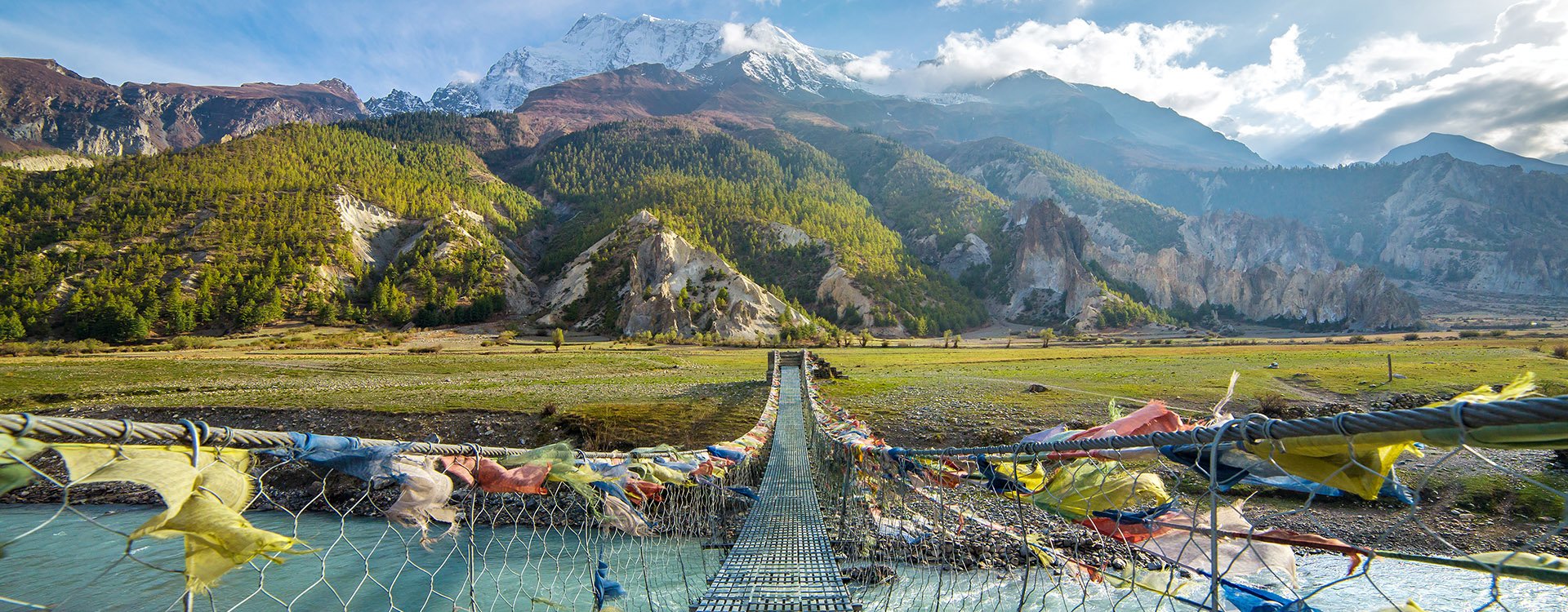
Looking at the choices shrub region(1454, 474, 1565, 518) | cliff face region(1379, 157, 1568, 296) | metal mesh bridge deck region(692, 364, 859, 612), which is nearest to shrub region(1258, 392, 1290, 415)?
shrub region(1454, 474, 1565, 518)

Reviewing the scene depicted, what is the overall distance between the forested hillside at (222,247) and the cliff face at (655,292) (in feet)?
37.4

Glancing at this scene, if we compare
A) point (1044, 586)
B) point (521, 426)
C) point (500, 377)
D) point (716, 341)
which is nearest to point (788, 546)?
point (1044, 586)

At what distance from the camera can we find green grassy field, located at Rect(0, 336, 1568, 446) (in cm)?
2039

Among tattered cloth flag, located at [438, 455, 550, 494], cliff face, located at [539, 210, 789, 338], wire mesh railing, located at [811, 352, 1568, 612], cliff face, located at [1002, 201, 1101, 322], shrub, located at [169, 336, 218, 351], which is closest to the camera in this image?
wire mesh railing, located at [811, 352, 1568, 612]

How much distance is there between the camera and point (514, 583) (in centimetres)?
Result: 883

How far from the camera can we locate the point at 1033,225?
116062 mm

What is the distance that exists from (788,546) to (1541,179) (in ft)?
833

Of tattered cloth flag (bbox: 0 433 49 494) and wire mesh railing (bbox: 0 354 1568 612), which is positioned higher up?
tattered cloth flag (bbox: 0 433 49 494)

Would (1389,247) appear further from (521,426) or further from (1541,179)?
(521,426)

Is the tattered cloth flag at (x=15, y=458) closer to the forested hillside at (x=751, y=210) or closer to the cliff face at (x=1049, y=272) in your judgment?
the forested hillside at (x=751, y=210)

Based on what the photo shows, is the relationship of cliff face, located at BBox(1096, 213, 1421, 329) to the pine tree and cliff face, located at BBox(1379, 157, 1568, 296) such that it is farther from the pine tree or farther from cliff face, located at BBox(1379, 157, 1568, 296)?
the pine tree

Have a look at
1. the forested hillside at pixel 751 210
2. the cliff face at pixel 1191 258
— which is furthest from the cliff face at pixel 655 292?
the cliff face at pixel 1191 258

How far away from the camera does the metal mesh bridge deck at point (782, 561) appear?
682 centimetres

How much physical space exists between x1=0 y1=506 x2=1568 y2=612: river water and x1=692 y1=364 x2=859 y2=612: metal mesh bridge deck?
488mm
